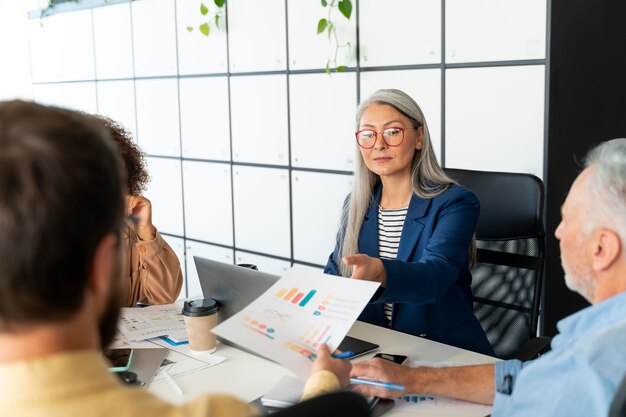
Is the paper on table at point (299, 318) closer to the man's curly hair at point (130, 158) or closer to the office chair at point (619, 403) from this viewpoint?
the office chair at point (619, 403)

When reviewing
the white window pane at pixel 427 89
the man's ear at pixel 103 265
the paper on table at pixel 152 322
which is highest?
the white window pane at pixel 427 89

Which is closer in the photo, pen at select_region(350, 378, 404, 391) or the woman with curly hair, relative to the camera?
pen at select_region(350, 378, 404, 391)

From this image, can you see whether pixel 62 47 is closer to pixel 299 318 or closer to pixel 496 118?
pixel 496 118

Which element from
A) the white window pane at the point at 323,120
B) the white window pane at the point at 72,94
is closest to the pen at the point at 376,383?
the white window pane at the point at 323,120

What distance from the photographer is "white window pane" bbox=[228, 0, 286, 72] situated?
3.53 m

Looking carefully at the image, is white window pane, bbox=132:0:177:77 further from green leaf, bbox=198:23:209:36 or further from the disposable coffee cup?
the disposable coffee cup

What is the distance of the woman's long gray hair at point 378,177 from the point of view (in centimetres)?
223

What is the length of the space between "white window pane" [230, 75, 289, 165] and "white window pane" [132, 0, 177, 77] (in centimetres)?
60

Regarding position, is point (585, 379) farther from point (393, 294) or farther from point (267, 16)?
point (267, 16)

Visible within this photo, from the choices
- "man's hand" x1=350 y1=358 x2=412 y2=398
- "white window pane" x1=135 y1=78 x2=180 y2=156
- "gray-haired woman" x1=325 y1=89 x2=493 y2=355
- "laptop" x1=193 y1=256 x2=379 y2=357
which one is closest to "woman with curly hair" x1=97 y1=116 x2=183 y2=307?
"laptop" x1=193 y1=256 x2=379 y2=357

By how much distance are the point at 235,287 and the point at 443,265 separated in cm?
59

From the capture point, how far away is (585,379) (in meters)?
1.16

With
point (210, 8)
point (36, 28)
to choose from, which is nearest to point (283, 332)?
point (210, 8)

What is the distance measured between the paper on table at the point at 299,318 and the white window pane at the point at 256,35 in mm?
2192
